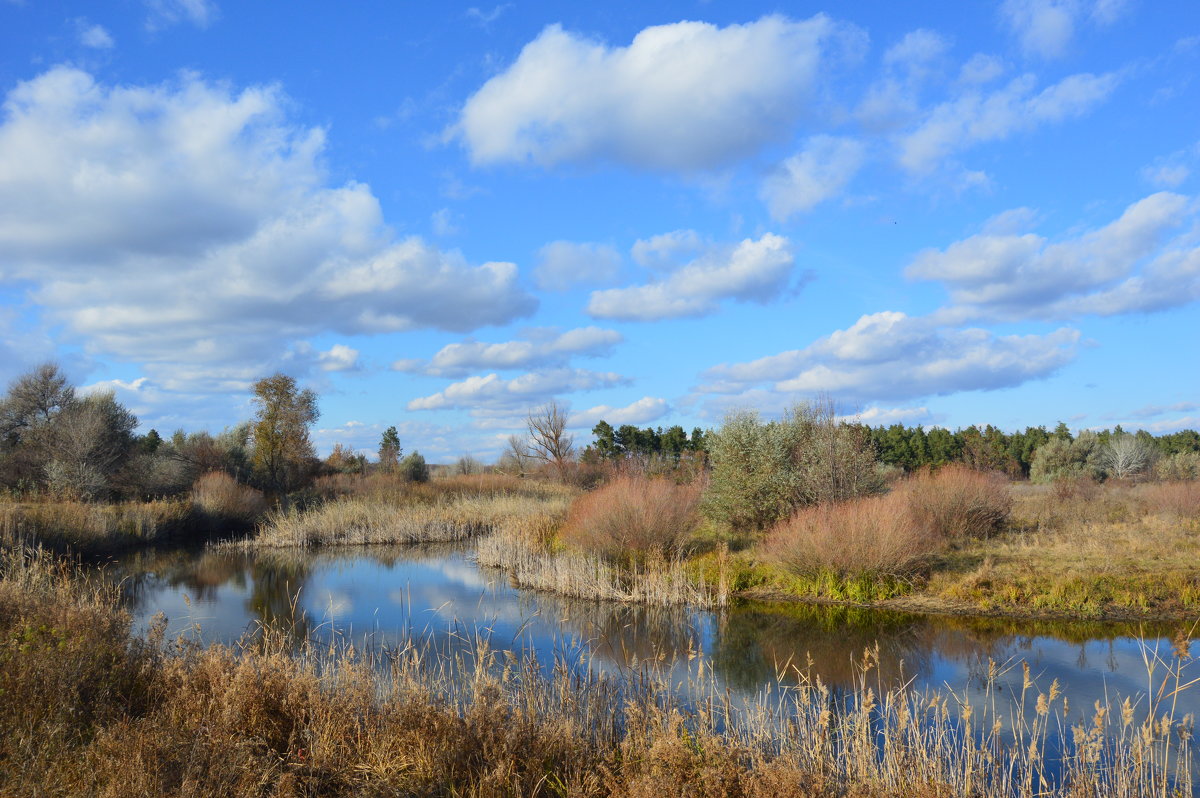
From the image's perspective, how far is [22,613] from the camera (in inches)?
277

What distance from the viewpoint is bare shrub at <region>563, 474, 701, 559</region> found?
596 inches

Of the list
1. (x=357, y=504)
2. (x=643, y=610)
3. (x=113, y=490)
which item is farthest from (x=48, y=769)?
(x=113, y=490)

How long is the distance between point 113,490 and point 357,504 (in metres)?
8.73

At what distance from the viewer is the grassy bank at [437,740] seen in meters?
4.20

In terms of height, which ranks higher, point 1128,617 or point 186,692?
point 186,692

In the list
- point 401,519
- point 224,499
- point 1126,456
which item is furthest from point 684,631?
point 1126,456

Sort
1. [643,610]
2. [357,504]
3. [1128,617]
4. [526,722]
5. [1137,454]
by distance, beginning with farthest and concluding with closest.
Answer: [1137,454] < [357,504] < [643,610] < [1128,617] < [526,722]

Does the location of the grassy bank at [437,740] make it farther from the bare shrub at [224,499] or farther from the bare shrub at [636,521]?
the bare shrub at [224,499]

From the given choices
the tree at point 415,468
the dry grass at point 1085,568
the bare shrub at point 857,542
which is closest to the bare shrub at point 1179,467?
the dry grass at point 1085,568

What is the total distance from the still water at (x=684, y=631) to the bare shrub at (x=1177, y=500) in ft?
32.4

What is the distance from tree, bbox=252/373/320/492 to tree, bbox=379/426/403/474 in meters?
8.90

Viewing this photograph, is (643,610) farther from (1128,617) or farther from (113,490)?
(113,490)

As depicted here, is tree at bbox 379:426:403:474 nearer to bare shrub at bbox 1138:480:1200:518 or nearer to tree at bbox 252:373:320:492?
tree at bbox 252:373:320:492

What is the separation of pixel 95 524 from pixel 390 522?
7887mm
